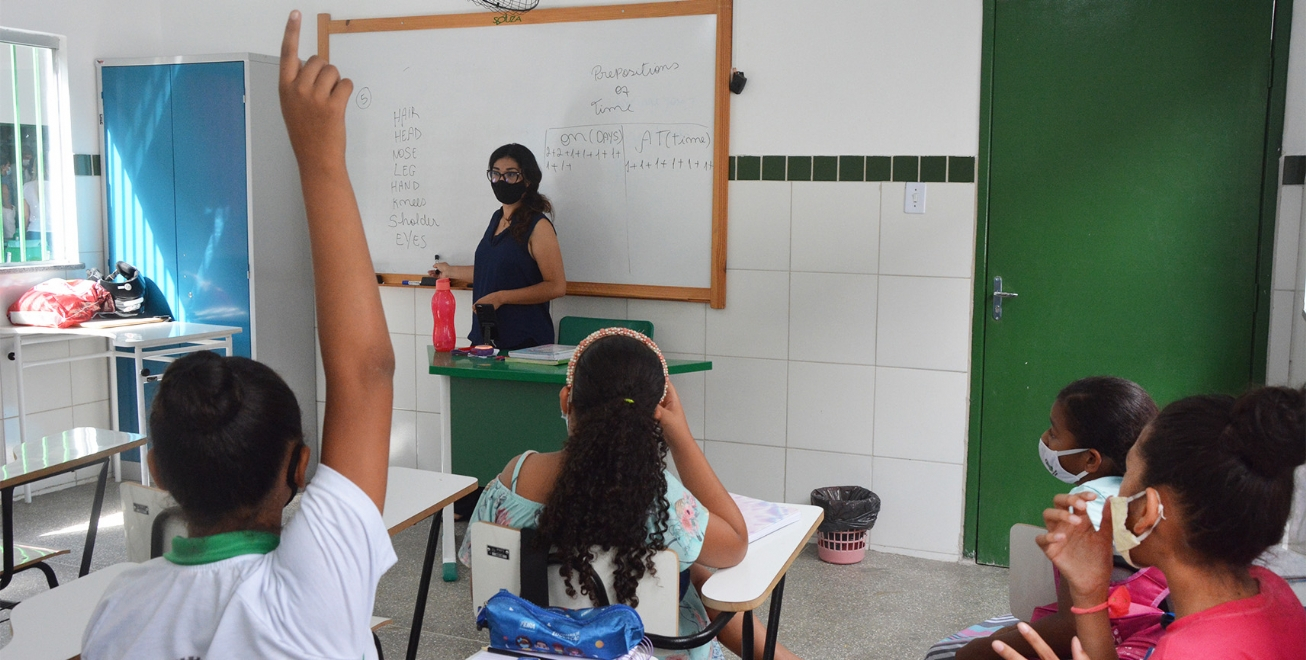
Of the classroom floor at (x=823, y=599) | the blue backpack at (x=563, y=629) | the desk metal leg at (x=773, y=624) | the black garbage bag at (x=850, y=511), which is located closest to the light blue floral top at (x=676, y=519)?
the desk metal leg at (x=773, y=624)

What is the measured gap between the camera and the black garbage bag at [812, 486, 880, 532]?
147 inches

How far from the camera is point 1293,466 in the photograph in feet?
3.98

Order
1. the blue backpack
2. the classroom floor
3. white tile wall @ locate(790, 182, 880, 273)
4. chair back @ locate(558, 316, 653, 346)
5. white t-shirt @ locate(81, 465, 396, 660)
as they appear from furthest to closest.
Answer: chair back @ locate(558, 316, 653, 346) < white tile wall @ locate(790, 182, 880, 273) < the classroom floor < the blue backpack < white t-shirt @ locate(81, 465, 396, 660)

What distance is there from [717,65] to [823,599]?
203 cm

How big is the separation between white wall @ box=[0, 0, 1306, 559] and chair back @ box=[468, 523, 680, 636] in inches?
87.0

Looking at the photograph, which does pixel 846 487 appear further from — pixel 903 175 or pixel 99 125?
pixel 99 125

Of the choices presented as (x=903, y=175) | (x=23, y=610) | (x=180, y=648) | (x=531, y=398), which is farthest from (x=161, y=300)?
(x=180, y=648)

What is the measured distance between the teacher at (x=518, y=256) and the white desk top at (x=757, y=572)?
6.36 feet

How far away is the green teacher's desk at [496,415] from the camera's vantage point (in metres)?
3.56

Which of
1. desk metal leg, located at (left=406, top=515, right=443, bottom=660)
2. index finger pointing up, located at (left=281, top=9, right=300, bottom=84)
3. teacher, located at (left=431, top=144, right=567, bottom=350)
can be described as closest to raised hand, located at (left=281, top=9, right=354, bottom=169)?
index finger pointing up, located at (left=281, top=9, right=300, bottom=84)

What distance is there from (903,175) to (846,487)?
121 cm

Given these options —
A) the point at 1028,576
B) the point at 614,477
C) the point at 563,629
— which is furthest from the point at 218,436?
the point at 1028,576

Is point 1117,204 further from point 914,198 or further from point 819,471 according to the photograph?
point 819,471

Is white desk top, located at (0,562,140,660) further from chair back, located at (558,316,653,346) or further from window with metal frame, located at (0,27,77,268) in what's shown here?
window with metal frame, located at (0,27,77,268)
